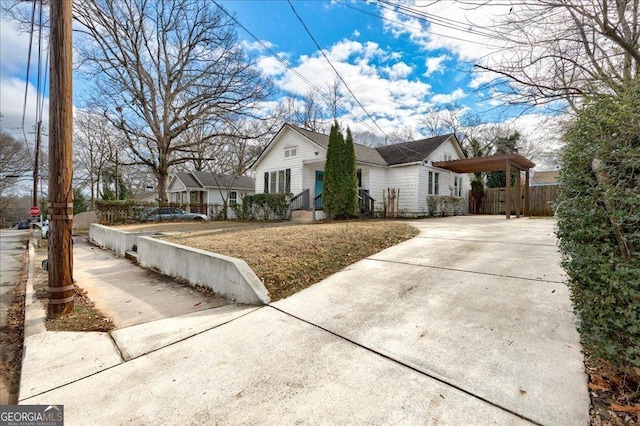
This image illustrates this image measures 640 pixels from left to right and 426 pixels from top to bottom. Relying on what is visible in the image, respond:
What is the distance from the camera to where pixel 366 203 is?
53.0 ft

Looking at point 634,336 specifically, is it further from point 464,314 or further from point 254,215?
point 254,215

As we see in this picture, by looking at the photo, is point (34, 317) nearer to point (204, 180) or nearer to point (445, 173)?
point (445, 173)

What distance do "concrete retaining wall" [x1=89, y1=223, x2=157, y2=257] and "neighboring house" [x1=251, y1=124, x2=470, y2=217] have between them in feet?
29.2

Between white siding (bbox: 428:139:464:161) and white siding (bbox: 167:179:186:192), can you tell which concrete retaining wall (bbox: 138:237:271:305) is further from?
white siding (bbox: 167:179:186:192)

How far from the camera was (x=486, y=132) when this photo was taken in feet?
101

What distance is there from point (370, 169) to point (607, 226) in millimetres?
14998

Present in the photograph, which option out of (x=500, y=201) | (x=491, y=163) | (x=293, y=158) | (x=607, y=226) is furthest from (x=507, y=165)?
(x=607, y=226)

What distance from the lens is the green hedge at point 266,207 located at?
16.8m

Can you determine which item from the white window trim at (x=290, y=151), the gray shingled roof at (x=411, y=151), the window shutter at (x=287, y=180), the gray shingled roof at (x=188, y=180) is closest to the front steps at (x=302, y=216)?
the window shutter at (x=287, y=180)

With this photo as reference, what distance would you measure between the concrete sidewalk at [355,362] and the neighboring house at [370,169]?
12.6m

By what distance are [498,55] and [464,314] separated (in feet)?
15.5

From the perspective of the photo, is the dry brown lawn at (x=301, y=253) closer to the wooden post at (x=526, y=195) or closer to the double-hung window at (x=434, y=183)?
the double-hung window at (x=434, y=183)

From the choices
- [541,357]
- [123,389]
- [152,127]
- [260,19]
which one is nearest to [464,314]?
[541,357]

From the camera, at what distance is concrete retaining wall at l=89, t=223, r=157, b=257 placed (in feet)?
30.9
